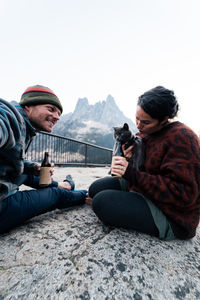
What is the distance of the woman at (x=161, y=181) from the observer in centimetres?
112

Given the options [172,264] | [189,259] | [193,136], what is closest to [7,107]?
[193,136]

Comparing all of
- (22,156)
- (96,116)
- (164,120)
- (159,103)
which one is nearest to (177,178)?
(164,120)

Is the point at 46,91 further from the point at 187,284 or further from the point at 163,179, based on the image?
the point at 187,284

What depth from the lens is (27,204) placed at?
1.34m

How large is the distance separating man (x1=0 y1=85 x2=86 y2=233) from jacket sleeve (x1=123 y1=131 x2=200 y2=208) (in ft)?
3.08

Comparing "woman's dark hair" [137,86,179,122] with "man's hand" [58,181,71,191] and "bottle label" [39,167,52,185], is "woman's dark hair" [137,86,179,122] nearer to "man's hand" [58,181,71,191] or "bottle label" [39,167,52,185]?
"bottle label" [39,167,52,185]

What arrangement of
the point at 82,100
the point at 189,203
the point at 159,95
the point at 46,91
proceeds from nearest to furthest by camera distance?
the point at 189,203 → the point at 159,95 → the point at 46,91 → the point at 82,100

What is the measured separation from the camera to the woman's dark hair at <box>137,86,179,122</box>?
1.31m

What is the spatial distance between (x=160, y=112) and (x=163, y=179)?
60 cm

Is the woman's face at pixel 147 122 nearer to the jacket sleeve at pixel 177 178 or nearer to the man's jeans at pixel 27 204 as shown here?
the jacket sleeve at pixel 177 178

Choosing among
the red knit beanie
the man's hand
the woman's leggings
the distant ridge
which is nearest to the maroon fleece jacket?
the woman's leggings

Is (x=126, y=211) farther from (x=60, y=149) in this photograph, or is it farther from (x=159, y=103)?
(x=60, y=149)

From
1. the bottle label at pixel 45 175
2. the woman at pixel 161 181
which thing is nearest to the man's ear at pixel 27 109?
the bottle label at pixel 45 175

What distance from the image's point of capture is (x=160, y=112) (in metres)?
1.32
